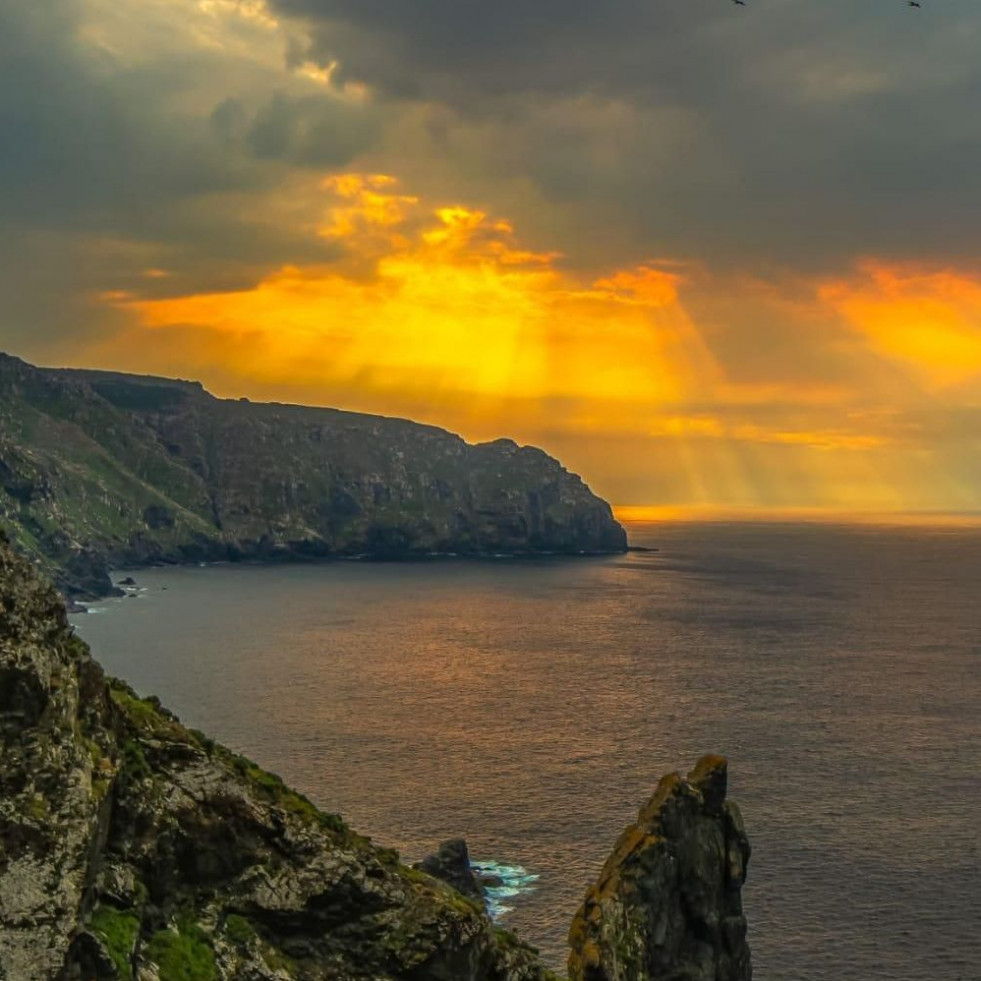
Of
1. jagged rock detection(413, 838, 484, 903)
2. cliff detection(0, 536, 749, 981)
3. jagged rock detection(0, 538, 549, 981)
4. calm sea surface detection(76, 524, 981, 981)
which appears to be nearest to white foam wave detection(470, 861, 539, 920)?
calm sea surface detection(76, 524, 981, 981)

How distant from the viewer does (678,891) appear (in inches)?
2650

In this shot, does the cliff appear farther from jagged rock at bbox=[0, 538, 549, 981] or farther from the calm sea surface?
the calm sea surface

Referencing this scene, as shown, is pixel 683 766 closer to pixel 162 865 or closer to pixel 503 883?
pixel 503 883

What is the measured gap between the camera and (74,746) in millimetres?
31672

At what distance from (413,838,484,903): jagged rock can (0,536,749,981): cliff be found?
150ft

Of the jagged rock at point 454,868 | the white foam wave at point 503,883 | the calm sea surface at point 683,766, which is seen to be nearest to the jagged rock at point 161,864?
the jagged rock at point 454,868

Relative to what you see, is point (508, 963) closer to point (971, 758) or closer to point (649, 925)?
point (649, 925)

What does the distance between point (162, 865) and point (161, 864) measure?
0.09m

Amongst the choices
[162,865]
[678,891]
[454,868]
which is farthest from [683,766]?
[162,865]

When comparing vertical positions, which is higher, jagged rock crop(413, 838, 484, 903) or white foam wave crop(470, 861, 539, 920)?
jagged rock crop(413, 838, 484, 903)

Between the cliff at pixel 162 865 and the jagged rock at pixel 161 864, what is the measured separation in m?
0.05

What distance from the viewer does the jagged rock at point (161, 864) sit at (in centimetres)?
2906

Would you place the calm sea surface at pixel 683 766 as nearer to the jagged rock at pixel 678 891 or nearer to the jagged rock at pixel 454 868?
the jagged rock at pixel 454 868

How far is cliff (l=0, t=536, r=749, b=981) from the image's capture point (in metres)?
29.1
